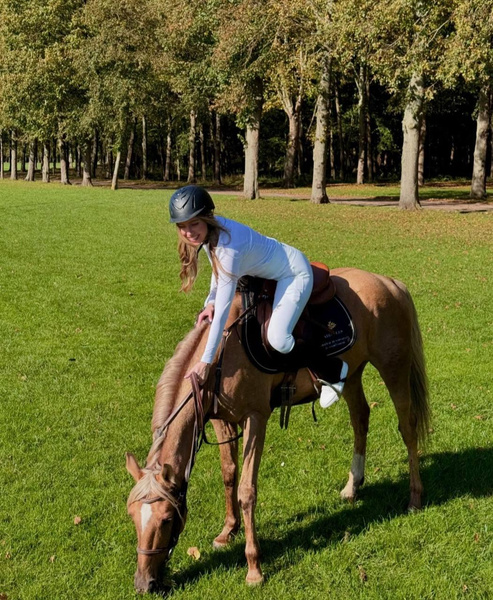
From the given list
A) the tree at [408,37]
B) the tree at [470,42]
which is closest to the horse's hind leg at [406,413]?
the tree at [470,42]

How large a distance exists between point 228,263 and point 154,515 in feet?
5.77

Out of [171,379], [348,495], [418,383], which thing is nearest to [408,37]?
[418,383]

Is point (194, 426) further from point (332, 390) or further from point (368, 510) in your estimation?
point (368, 510)

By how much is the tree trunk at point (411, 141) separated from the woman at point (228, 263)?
22440 millimetres

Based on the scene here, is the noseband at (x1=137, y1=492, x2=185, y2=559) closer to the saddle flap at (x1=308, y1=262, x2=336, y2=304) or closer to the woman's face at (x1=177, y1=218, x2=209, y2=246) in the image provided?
the woman's face at (x1=177, y1=218, x2=209, y2=246)

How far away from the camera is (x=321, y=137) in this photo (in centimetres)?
3059

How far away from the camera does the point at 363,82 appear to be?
45.6m

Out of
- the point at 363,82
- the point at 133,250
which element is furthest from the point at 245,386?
the point at 363,82

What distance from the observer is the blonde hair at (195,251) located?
418 centimetres

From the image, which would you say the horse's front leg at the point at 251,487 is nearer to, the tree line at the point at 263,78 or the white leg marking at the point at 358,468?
the white leg marking at the point at 358,468

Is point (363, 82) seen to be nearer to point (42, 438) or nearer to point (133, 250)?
point (133, 250)

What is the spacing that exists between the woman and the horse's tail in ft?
5.30

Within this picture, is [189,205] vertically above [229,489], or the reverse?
[189,205]

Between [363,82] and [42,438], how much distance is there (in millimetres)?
44414
